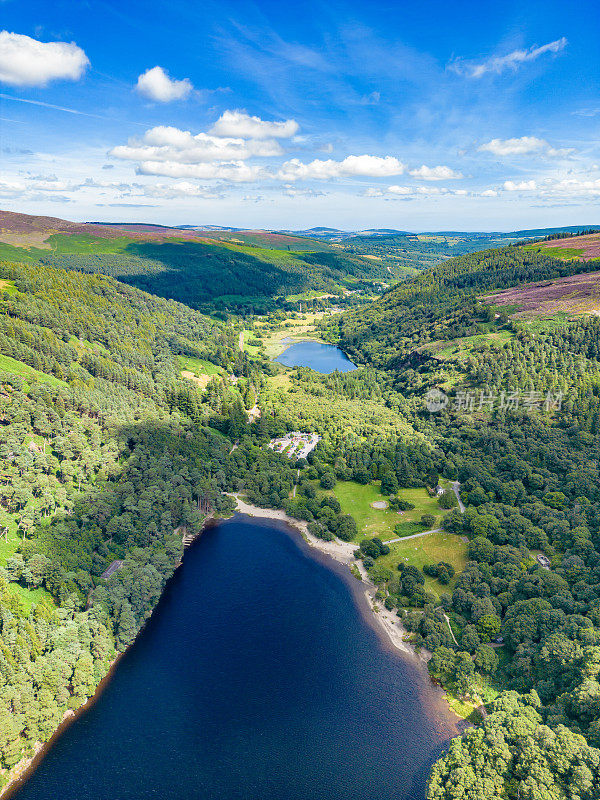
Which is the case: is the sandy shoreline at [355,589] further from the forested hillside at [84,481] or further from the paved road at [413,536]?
the paved road at [413,536]

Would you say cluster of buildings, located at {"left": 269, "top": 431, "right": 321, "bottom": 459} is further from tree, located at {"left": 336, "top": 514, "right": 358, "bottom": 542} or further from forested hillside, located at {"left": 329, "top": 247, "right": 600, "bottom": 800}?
forested hillside, located at {"left": 329, "top": 247, "right": 600, "bottom": 800}

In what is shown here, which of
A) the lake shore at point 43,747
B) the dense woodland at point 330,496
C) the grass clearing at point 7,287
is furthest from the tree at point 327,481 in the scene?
the grass clearing at point 7,287

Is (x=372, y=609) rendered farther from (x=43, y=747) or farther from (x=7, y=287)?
(x=7, y=287)

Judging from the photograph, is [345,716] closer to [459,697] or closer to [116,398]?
[459,697]

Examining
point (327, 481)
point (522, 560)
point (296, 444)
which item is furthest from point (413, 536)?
point (296, 444)

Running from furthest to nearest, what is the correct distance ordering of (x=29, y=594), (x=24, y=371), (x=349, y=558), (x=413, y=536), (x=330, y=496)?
(x=24, y=371) < (x=330, y=496) < (x=413, y=536) < (x=349, y=558) < (x=29, y=594)
